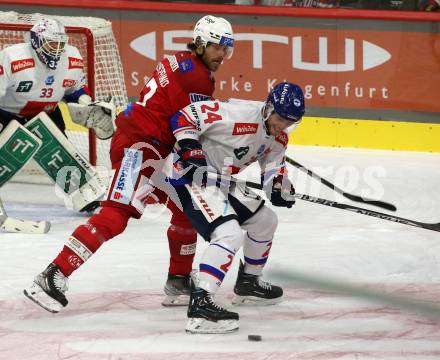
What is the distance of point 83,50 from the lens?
776 cm

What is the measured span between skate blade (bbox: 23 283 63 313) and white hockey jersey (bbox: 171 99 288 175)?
757 mm

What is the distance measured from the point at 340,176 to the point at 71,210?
1.71m

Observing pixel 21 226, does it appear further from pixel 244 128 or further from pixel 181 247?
pixel 244 128

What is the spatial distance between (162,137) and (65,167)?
181cm

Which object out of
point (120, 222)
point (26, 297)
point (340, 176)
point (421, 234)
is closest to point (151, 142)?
point (120, 222)

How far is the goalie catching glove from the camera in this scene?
21.5ft

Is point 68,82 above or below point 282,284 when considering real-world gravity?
above

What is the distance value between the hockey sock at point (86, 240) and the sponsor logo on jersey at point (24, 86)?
206 cm

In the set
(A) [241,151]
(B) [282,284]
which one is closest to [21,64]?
(B) [282,284]

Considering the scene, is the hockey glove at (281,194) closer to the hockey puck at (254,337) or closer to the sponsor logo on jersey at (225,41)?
the sponsor logo on jersey at (225,41)

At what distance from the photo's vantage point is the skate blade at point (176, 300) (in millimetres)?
4737

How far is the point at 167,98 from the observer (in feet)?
15.8

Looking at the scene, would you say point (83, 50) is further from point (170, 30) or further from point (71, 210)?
point (71, 210)

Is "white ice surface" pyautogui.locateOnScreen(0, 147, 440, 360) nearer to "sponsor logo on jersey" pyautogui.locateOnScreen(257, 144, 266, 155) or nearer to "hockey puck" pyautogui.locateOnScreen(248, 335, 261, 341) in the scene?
"hockey puck" pyautogui.locateOnScreen(248, 335, 261, 341)
